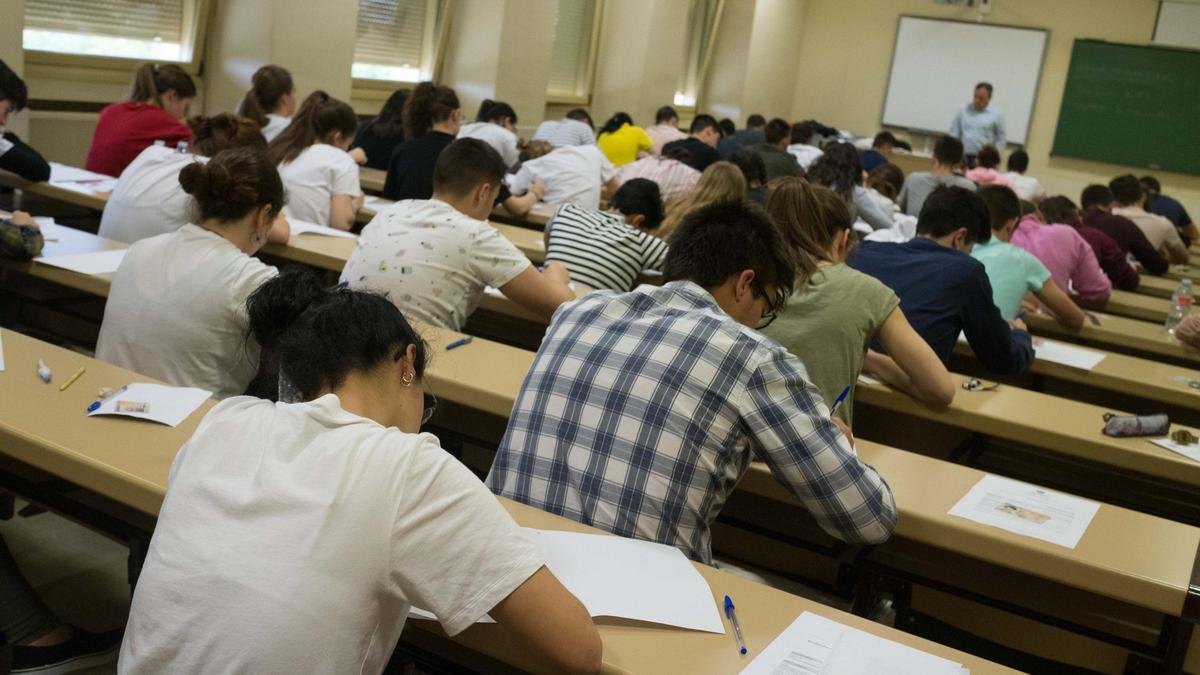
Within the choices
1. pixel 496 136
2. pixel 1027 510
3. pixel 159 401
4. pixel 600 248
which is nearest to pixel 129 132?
pixel 496 136

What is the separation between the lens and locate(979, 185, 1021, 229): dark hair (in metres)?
4.27

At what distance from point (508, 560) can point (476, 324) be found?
2.93m

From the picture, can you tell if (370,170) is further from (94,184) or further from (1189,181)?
(1189,181)

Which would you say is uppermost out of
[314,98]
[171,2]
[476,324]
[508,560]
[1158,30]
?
[1158,30]

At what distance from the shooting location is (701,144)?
794 centimetres

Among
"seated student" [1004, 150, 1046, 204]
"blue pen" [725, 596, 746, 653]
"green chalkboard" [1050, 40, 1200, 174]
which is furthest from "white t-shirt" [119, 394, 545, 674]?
"green chalkboard" [1050, 40, 1200, 174]

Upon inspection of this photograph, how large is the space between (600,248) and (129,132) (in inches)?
102

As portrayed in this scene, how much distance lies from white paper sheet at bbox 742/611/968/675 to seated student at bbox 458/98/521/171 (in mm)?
5316

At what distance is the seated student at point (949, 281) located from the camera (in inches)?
126

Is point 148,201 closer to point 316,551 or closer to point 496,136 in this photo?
point 316,551

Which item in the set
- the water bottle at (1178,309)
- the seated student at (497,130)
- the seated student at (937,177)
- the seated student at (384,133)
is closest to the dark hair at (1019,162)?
the seated student at (937,177)

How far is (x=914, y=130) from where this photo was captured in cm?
1395

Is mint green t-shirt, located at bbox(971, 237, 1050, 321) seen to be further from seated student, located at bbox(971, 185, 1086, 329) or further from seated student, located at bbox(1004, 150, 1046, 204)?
seated student, located at bbox(1004, 150, 1046, 204)

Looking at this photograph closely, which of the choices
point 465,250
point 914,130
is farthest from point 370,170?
point 914,130
